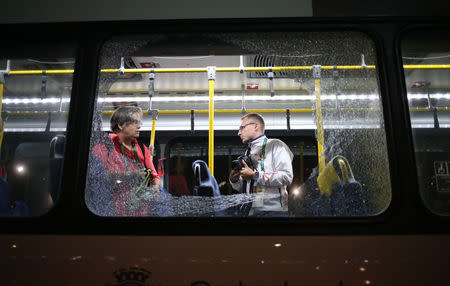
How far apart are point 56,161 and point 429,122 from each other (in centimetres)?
181

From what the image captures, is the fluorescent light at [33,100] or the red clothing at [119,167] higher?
the fluorescent light at [33,100]

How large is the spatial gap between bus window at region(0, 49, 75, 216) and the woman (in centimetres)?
22

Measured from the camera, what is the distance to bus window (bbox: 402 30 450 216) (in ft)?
4.56

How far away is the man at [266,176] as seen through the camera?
1667 mm

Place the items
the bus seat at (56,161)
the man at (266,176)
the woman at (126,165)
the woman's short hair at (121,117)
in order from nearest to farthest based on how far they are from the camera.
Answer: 1. the bus seat at (56,161)
2. the woman at (126,165)
3. the man at (266,176)
4. the woman's short hair at (121,117)

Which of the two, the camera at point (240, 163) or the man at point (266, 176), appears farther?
the camera at point (240, 163)

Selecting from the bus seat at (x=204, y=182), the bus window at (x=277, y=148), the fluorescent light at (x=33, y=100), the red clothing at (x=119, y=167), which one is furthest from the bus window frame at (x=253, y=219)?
the bus seat at (x=204, y=182)

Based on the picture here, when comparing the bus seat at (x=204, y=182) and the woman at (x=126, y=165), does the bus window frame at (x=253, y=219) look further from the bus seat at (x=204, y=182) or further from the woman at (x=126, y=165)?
the bus seat at (x=204, y=182)

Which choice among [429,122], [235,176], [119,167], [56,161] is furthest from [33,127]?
[429,122]

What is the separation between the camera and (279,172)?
198cm

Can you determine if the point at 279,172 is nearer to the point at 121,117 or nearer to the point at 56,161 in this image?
the point at 121,117

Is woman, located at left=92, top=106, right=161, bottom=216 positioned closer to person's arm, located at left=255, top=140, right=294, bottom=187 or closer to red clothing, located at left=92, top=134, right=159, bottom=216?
red clothing, located at left=92, top=134, right=159, bottom=216

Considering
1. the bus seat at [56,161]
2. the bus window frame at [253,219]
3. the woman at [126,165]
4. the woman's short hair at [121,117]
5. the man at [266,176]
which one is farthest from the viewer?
the woman's short hair at [121,117]

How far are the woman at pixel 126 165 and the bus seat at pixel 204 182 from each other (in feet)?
0.82
